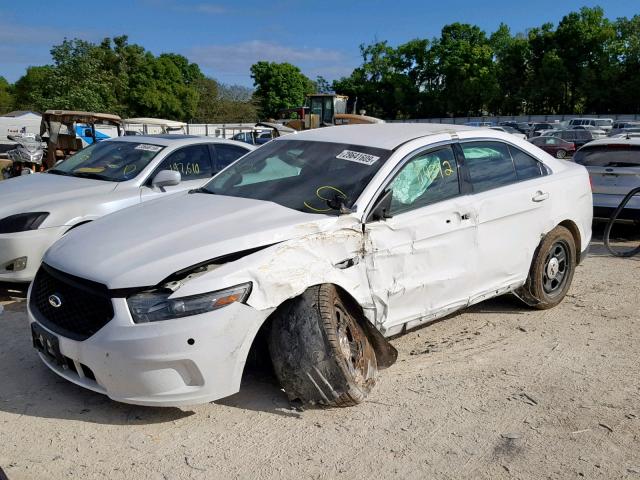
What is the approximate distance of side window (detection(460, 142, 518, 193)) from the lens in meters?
4.54

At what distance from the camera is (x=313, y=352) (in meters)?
3.29

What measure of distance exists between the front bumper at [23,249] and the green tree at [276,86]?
7984 centimetres

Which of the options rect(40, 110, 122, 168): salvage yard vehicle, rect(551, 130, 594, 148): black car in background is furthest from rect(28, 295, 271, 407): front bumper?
rect(551, 130, 594, 148): black car in background

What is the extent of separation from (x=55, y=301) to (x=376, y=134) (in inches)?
102

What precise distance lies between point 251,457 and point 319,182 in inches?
74.1

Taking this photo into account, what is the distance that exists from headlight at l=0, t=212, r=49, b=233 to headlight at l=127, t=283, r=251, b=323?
2.95 m

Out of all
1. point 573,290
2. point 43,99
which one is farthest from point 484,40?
point 573,290

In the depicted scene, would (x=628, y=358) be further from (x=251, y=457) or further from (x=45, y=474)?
(x=45, y=474)

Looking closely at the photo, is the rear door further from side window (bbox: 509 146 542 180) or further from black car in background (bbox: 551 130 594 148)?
black car in background (bbox: 551 130 594 148)

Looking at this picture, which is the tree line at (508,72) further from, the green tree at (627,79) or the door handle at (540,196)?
the door handle at (540,196)

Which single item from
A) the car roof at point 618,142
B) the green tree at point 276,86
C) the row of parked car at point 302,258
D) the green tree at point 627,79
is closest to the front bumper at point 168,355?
the row of parked car at point 302,258

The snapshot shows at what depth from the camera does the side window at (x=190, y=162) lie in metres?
Result: 6.70

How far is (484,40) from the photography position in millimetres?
76062

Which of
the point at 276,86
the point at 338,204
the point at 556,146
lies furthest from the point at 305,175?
the point at 276,86
